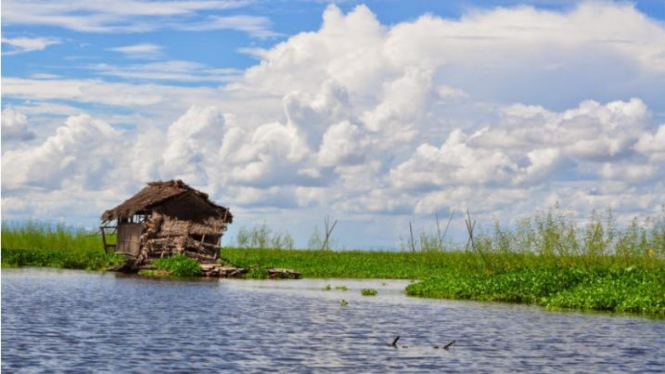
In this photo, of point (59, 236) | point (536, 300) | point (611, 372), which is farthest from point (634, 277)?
point (59, 236)

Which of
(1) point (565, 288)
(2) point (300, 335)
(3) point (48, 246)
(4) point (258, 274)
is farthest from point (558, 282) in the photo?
(3) point (48, 246)

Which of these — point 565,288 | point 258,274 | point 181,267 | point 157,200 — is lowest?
point 565,288

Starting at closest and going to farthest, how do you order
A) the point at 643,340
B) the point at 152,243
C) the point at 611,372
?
the point at 611,372 < the point at 643,340 < the point at 152,243

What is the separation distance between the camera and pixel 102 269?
4706 cm

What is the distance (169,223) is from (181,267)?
4.35 metres

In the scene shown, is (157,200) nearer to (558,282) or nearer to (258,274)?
(258,274)

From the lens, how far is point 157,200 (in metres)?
47.2

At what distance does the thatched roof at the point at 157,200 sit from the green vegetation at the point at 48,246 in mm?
2536

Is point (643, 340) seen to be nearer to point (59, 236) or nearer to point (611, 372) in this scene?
point (611, 372)

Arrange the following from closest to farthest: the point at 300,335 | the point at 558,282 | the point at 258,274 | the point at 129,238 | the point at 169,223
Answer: the point at 300,335, the point at 558,282, the point at 258,274, the point at 169,223, the point at 129,238

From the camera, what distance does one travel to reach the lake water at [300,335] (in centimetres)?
1669

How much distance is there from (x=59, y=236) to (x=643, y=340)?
44963 millimetres

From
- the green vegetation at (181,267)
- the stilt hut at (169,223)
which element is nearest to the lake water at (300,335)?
the green vegetation at (181,267)

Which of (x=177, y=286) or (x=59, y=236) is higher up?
(x=59, y=236)
